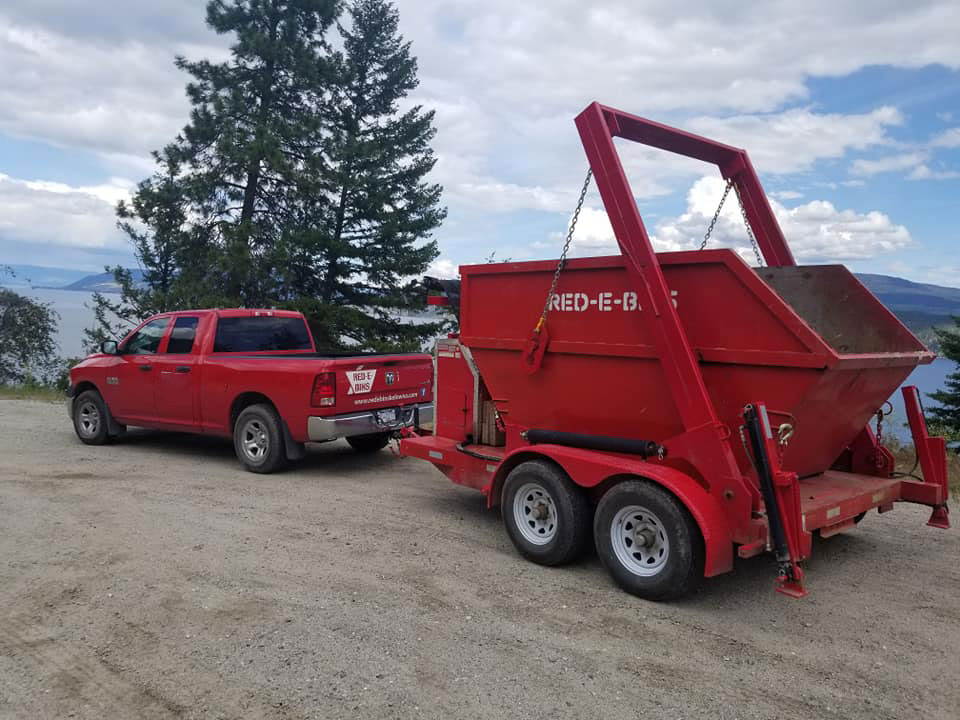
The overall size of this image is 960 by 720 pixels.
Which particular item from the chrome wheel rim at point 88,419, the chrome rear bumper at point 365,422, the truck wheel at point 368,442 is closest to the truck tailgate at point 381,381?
the chrome rear bumper at point 365,422

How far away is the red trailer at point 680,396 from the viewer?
4.55 metres

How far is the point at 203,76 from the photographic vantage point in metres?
19.6

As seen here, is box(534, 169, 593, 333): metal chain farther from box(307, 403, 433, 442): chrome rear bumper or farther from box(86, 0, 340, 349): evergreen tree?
box(86, 0, 340, 349): evergreen tree

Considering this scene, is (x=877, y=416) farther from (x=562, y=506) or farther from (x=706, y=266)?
(x=562, y=506)

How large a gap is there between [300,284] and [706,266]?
15.4 metres

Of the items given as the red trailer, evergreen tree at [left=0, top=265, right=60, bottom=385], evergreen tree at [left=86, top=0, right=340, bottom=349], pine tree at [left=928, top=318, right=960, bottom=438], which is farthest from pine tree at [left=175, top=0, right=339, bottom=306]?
evergreen tree at [left=0, top=265, right=60, bottom=385]

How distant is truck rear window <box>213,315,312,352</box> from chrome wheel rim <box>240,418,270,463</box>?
4.00 feet

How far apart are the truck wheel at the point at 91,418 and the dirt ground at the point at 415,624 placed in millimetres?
3329

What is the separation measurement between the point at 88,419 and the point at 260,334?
10.1 feet

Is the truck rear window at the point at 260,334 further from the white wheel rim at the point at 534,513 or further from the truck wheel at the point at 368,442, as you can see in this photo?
the white wheel rim at the point at 534,513

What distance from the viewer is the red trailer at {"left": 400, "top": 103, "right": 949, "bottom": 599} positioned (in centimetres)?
455

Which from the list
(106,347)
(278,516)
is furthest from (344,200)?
(278,516)

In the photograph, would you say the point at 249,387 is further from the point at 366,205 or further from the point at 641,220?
the point at 366,205

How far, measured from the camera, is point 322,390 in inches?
317
